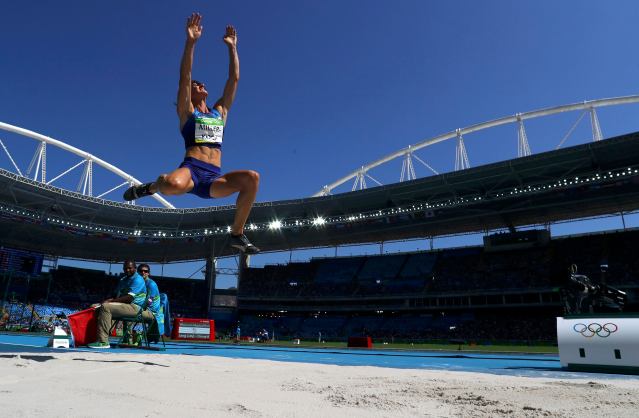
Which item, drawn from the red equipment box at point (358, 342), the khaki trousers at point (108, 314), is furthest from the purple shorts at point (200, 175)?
the red equipment box at point (358, 342)

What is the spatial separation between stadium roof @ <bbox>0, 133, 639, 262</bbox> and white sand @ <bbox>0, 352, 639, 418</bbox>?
30073 millimetres

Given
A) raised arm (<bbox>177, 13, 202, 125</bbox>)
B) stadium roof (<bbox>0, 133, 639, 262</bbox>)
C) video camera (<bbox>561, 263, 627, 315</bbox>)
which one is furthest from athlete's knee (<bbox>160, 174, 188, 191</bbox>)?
stadium roof (<bbox>0, 133, 639, 262</bbox>)

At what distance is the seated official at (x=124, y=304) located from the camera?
699 centimetres

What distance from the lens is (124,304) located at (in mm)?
7168

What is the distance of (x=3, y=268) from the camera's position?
131 feet

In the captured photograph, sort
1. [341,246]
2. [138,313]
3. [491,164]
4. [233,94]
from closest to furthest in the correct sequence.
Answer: [233,94] < [138,313] < [491,164] < [341,246]

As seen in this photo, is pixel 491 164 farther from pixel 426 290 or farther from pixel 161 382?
pixel 161 382

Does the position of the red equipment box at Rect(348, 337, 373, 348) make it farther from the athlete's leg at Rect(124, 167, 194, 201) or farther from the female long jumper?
the athlete's leg at Rect(124, 167, 194, 201)

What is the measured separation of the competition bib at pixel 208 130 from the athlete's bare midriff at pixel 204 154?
0.07 m

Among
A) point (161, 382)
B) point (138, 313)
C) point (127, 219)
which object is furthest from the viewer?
point (127, 219)

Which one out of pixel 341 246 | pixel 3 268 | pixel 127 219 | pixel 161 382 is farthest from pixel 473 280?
pixel 3 268

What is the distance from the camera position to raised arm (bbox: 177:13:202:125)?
Result: 4.88 metres

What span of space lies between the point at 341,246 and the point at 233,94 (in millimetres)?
42596

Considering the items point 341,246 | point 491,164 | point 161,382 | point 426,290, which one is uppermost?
point 491,164
